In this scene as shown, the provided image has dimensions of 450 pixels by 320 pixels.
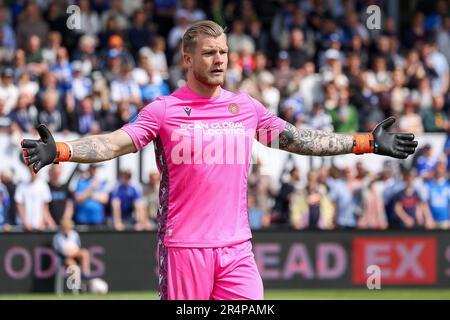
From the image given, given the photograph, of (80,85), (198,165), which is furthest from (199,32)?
(80,85)

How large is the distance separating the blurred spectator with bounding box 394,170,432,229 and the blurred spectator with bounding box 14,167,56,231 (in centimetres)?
549

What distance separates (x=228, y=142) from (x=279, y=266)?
10784 mm

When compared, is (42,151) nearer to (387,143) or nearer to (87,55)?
(387,143)

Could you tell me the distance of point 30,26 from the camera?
798 inches

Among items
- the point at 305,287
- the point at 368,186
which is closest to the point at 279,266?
the point at 305,287

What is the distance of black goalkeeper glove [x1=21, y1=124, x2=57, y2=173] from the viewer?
7074 mm

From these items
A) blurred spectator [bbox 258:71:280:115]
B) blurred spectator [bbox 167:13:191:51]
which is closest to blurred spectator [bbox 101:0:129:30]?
blurred spectator [bbox 167:13:191:51]

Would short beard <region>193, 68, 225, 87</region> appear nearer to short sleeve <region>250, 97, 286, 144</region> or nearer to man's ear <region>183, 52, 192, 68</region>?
man's ear <region>183, 52, 192, 68</region>

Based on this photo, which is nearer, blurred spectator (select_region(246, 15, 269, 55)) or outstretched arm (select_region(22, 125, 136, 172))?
outstretched arm (select_region(22, 125, 136, 172))

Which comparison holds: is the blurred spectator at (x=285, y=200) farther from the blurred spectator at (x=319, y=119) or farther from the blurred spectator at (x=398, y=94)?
the blurred spectator at (x=398, y=94)

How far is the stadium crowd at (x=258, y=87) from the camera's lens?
59.9 feet

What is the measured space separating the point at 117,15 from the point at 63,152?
46.2ft

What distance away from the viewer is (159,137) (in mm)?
Answer: 7668
